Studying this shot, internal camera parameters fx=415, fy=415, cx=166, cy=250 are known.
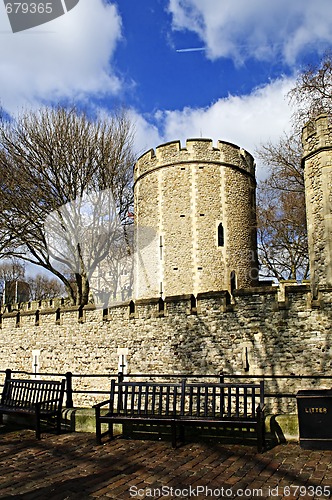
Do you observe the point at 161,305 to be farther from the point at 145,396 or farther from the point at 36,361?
the point at 36,361

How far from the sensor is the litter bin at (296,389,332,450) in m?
5.15

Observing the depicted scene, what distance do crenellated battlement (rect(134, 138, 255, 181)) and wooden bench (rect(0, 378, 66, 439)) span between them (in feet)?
41.9

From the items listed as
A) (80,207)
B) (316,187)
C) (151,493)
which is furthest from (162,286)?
(151,493)

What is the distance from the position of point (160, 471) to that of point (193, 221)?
13734 mm

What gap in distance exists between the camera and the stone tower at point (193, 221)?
17.6m

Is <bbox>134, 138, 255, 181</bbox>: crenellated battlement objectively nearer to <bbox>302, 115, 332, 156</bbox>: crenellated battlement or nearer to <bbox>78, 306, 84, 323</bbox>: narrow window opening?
<bbox>302, 115, 332, 156</bbox>: crenellated battlement

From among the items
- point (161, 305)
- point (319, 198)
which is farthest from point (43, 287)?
point (319, 198)

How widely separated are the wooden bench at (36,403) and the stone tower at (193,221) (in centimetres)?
990

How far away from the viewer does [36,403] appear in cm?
670

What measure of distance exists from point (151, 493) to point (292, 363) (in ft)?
19.2

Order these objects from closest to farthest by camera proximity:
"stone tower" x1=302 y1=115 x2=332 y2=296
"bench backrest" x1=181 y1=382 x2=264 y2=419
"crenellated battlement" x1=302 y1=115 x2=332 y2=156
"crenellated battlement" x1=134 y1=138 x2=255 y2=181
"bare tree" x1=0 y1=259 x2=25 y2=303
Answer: "bench backrest" x1=181 y1=382 x2=264 y2=419
"stone tower" x1=302 y1=115 x2=332 y2=296
"crenellated battlement" x1=302 y1=115 x2=332 y2=156
"crenellated battlement" x1=134 y1=138 x2=255 y2=181
"bare tree" x1=0 y1=259 x2=25 y2=303

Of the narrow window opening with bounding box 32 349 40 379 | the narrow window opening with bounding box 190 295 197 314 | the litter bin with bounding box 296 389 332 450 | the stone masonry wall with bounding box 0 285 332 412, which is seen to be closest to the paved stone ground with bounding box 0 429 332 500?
the litter bin with bounding box 296 389 332 450

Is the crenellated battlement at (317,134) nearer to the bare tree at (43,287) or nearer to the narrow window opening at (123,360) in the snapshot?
the narrow window opening at (123,360)

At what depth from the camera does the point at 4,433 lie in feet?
23.0
